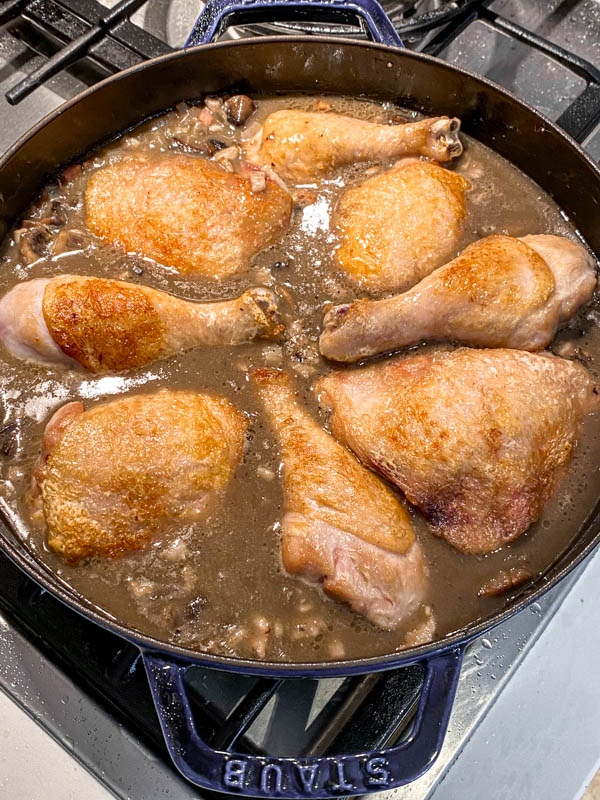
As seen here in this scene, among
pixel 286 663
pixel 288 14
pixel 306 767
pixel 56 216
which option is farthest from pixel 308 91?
pixel 306 767

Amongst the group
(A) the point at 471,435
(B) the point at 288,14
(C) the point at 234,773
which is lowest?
(C) the point at 234,773

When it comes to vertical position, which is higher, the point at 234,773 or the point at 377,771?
the point at 377,771

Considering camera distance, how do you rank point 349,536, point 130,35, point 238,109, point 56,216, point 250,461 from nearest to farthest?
point 349,536, point 250,461, point 56,216, point 238,109, point 130,35

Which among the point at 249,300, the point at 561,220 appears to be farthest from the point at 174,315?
the point at 561,220

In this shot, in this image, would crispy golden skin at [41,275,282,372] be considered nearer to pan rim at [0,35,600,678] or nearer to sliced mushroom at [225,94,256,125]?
pan rim at [0,35,600,678]

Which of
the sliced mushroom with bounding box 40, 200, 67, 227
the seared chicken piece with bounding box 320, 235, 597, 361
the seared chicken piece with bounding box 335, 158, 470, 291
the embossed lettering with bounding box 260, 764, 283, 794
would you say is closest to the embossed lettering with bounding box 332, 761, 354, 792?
the embossed lettering with bounding box 260, 764, 283, 794

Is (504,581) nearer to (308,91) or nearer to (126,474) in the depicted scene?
(126,474)

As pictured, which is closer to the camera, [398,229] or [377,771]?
[377,771]

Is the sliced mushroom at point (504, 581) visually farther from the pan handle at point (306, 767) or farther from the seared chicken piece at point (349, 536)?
the pan handle at point (306, 767)

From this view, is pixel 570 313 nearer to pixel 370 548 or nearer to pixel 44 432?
pixel 370 548
